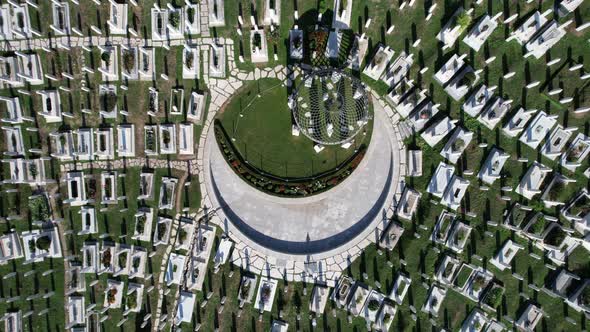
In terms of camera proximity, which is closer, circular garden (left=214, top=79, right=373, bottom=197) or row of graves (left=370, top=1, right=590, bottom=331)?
row of graves (left=370, top=1, right=590, bottom=331)

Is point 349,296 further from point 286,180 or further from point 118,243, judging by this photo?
point 118,243

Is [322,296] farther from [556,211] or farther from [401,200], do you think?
[556,211]

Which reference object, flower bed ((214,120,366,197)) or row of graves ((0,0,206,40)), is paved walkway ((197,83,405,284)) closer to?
flower bed ((214,120,366,197))

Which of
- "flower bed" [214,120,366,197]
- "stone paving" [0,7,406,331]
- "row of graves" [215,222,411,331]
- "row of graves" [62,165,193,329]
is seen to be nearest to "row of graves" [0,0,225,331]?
"row of graves" [62,165,193,329]

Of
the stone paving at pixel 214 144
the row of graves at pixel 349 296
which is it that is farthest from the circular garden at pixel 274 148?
the row of graves at pixel 349 296

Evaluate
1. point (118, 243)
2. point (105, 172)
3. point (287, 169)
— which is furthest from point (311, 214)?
point (105, 172)

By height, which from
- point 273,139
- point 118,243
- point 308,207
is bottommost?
point 118,243
